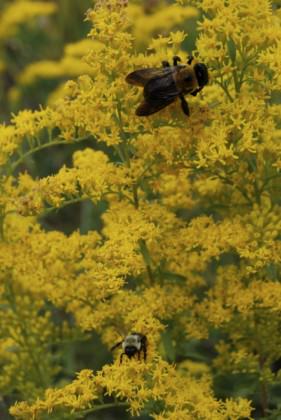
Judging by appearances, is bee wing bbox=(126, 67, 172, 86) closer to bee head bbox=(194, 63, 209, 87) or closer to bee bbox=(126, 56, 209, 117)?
bee bbox=(126, 56, 209, 117)

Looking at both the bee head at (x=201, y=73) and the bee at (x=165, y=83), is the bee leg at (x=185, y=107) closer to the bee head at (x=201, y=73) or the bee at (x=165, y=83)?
the bee at (x=165, y=83)

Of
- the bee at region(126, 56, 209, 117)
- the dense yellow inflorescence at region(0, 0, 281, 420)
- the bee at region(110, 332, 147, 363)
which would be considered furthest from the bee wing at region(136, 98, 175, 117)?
the bee at region(110, 332, 147, 363)

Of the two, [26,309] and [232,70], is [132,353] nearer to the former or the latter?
[26,309]

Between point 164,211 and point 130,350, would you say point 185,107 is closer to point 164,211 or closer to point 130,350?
point 164,211

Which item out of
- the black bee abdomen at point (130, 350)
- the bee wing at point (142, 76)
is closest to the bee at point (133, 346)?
the black bee abdomen at point (130, 350)

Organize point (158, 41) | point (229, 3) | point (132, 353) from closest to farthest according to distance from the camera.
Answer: point (132, 353) < point (229, 3) < point (158, 41)

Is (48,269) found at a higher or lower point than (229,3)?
lower

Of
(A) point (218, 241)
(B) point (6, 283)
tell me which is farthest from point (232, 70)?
(B) point (6, 283)
